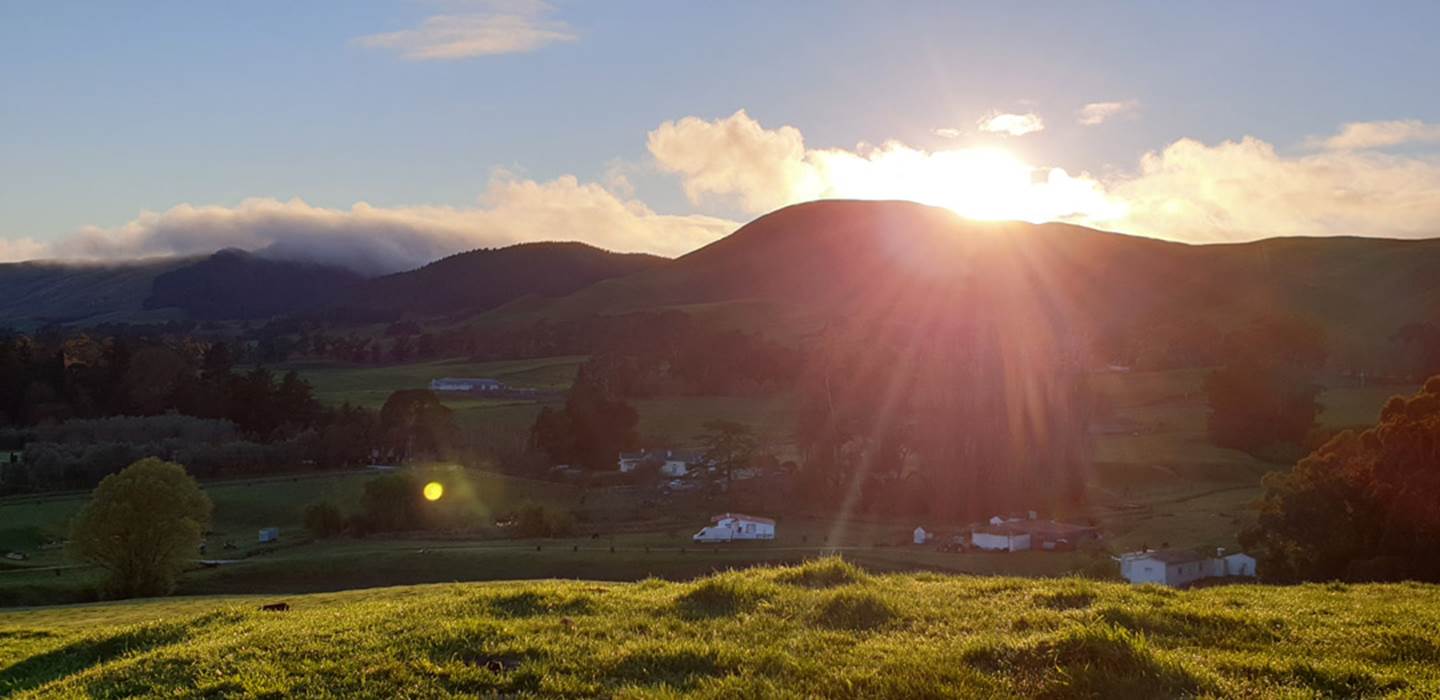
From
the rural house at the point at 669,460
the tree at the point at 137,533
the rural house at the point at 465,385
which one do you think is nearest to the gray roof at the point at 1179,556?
the tree at the point at 137,533

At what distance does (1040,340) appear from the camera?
10075cm

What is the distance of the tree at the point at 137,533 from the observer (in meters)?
55.8

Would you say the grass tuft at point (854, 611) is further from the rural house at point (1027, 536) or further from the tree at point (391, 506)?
the tree at point (391, 506)

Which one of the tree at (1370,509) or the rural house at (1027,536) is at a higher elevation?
the tree at (1370,509)

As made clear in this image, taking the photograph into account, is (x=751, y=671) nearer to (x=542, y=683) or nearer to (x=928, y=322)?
(x=542, y=683)

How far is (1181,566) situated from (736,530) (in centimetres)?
3249

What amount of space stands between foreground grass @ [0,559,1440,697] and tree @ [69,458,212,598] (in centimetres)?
4571

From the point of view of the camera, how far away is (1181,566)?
5381cm

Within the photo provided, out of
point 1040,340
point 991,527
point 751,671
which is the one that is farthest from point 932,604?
point 1040,340

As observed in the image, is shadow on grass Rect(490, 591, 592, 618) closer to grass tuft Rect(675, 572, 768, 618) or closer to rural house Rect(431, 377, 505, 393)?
grass tuft Rect(675, 572, 768, 618)

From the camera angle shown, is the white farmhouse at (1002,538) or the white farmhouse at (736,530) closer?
the white farmhouse at (1002,538)

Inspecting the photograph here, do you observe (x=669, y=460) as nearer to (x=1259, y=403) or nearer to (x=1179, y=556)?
(x=1259, y=403)

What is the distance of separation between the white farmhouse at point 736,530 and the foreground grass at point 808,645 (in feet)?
197

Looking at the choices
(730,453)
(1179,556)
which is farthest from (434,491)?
(1179,556)
